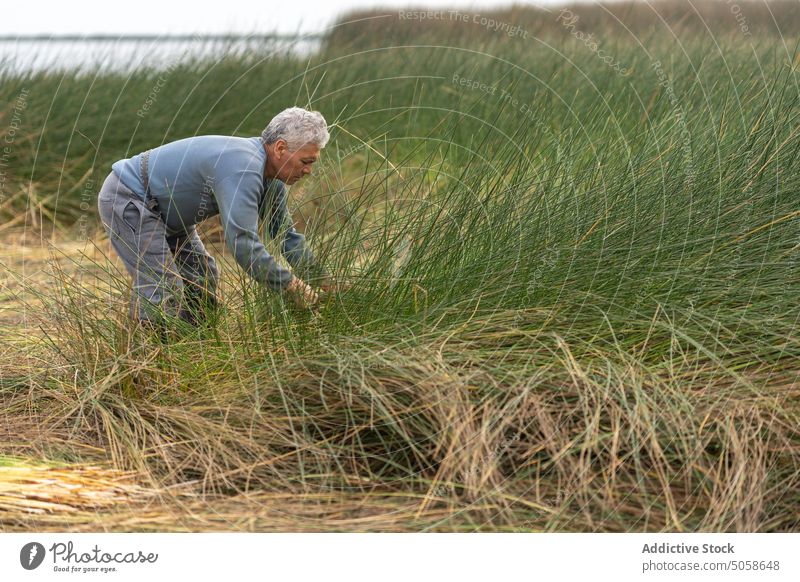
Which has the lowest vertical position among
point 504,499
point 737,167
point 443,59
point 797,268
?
point 504,499

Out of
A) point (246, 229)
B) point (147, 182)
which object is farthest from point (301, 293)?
point (147, 182)

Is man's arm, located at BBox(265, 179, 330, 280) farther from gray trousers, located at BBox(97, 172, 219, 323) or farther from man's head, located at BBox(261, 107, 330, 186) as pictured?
gray trousers, located at BBox(97, 172, 219, 323)

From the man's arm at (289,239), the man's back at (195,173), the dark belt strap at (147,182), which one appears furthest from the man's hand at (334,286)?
the dark belt strap at (147,182)

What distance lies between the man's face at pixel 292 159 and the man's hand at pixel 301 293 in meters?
0.36

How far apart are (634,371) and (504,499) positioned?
46cm

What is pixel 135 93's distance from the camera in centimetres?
654

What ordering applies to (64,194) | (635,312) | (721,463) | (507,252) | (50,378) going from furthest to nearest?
(64,194)
(50,378)
(507,252)
(635,312)
(721,463)

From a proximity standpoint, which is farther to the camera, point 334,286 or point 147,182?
point 147,182

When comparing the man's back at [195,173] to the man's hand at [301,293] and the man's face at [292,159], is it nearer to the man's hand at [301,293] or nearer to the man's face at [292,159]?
the man's face at [292,159]

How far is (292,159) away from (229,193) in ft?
0.70

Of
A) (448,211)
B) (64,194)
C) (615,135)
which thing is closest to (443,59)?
(64,194)

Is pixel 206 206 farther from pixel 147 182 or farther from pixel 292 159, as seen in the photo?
pixel 292 159

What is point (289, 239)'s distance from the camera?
322 centimetres

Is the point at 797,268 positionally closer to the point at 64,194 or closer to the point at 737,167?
the point at 737,167
